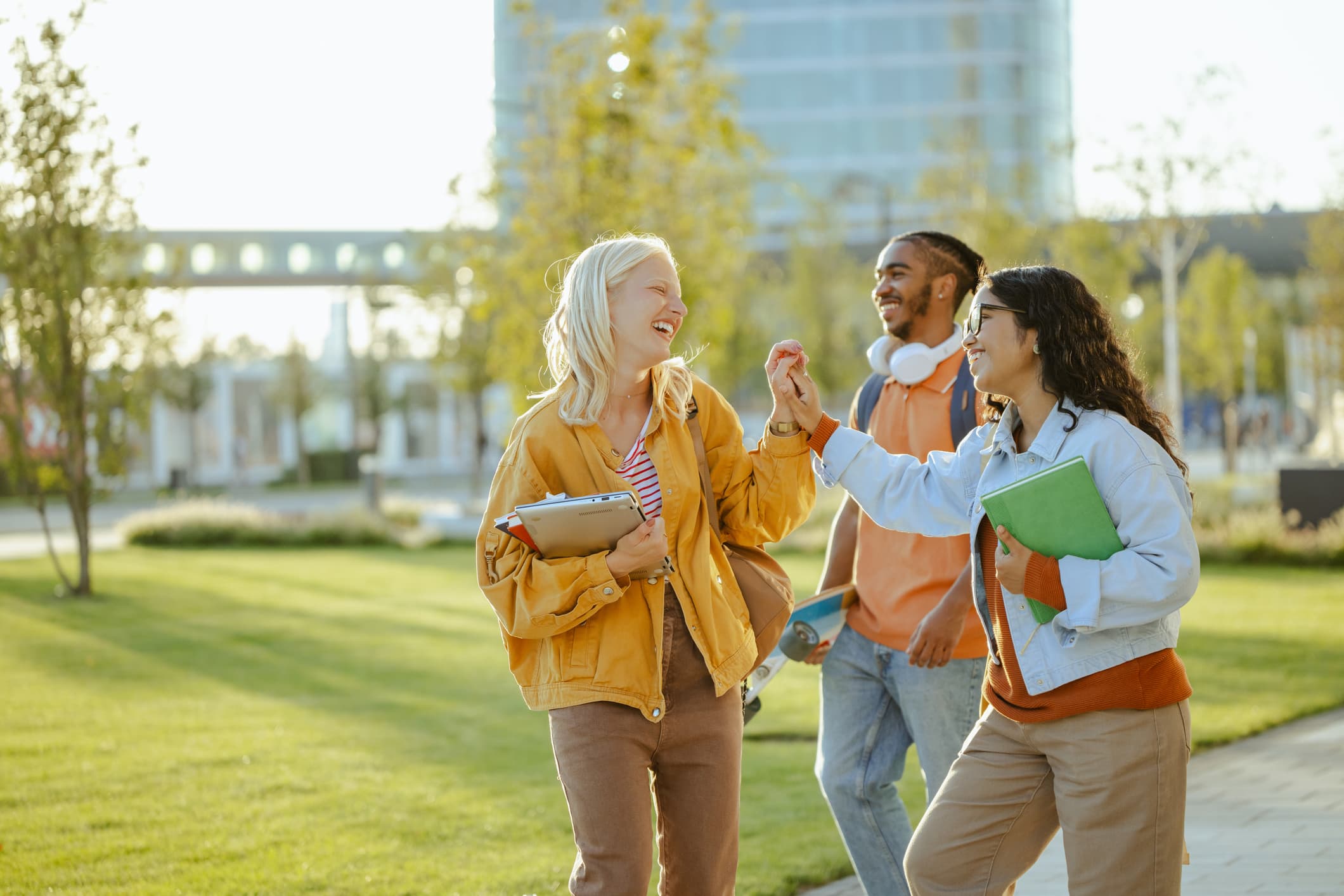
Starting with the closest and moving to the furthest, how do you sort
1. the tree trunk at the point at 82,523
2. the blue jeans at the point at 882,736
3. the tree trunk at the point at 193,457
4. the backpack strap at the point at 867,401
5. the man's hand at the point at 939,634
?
the man's hand at the point at 939,634, the blue jeans at the point at 882,736, the backpack strap at the point at 867,401, the tree trunk at the point at 82,523, the tree trunk at the point at 193,457

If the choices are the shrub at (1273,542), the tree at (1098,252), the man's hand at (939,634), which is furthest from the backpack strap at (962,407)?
the tree at (1098,252)

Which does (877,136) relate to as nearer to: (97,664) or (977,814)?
(97,664)

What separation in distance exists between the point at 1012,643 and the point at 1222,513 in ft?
54.0

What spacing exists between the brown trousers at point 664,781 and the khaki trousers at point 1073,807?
1.60 ft

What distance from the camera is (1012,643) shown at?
3072mm

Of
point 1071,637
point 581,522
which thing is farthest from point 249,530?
point 1071,637

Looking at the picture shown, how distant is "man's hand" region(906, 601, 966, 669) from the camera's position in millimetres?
3865

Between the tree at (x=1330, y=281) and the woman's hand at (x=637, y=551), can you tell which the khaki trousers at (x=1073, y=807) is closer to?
the woman's hand at (x=637, y=551)

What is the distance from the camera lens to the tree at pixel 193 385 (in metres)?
43.6

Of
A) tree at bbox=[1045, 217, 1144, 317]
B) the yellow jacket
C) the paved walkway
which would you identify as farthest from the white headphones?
tree at bbox=[1045, 217, 1144, 317]

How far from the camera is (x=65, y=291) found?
50.7ft

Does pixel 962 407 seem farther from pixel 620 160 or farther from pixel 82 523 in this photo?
pixel 82 523

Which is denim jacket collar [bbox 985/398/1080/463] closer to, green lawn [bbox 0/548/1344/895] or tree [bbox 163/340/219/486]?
green lawn [bbox 0/548/1344/895]

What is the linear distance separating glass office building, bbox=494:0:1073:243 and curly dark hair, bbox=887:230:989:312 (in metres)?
73.8
